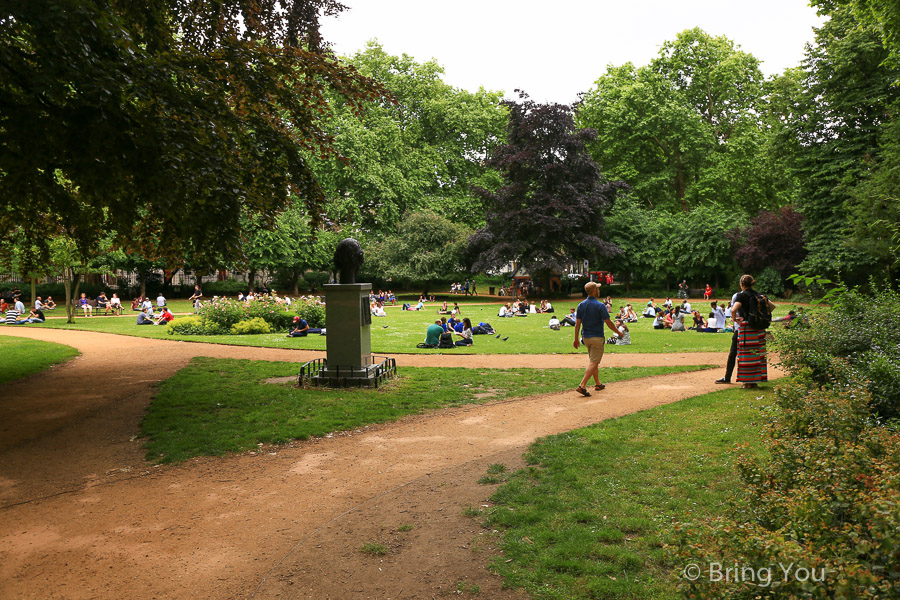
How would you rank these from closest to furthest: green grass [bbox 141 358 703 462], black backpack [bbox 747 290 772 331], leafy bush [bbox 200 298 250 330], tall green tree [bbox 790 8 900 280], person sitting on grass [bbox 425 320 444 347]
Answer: green grass [bbox 141 358 703 462], black backpack [bbox 747 290 772 331], person sitting on grass [bbox 425 320 444 347], leafy bush [bbox 200 298 250 330], tall green tree [bbox 790 8 900 280]

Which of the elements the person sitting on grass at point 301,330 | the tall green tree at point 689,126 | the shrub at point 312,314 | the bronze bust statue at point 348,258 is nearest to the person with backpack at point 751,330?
the bronze bust statue at point 348,258

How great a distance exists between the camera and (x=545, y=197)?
41.9 metres

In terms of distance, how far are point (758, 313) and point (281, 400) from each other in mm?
8715

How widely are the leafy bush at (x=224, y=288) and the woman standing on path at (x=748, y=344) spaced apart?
140 feet

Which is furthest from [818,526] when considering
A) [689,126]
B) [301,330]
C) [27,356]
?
[689,126]

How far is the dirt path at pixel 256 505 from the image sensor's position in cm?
427

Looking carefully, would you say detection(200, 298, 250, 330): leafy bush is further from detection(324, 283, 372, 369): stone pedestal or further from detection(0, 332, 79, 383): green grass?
detection(324, 283, 372, 369): stone pedestal

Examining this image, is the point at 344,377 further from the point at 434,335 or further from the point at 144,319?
the point at 144,319

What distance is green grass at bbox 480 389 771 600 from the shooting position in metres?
4.03

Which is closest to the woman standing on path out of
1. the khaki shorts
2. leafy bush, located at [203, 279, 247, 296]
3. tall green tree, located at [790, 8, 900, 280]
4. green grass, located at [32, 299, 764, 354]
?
the khaki shorts

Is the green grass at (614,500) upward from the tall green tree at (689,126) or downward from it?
downward

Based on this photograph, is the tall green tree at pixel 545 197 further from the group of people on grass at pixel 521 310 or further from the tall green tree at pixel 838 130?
the tall green tree at pixel 838 130

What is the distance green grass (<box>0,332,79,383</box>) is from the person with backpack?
49.0ft

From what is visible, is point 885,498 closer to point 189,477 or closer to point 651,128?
point 189,477
